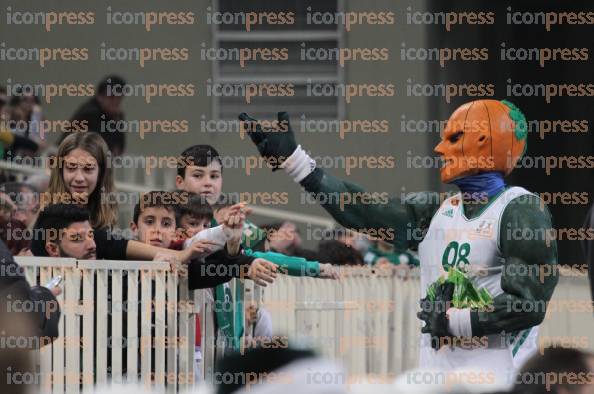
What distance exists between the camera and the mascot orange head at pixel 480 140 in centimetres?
821

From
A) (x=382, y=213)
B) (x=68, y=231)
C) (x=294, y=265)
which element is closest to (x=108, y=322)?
(x=68, y=231)

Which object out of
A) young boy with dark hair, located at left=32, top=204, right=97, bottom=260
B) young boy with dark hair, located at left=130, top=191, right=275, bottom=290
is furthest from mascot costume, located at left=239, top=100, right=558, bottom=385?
young boy with dark hair, located at left=32, top=204, right=97, bottom=260

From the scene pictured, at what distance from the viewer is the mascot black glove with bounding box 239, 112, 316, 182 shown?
8.27 meters

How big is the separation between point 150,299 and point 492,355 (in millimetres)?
1760

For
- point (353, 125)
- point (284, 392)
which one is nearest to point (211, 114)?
point (353, 125)

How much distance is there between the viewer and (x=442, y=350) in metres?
8.09

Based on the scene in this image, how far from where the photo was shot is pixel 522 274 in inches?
309

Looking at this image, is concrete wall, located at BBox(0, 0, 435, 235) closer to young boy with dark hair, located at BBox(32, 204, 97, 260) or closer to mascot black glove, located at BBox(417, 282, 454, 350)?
young boy with dark hair, located at BBox(32, 204, 97, 260)

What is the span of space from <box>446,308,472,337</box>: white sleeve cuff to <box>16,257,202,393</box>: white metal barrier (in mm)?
1436

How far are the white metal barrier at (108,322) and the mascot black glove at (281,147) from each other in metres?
0.79

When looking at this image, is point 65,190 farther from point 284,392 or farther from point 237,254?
point 284,392

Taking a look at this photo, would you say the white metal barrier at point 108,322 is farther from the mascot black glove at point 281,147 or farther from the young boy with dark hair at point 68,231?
the mascot black glove at point 281,147

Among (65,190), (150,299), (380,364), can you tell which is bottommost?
(380,364)

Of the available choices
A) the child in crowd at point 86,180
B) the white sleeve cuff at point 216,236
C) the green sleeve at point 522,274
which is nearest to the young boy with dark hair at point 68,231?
the child in crowd at point 86,180
